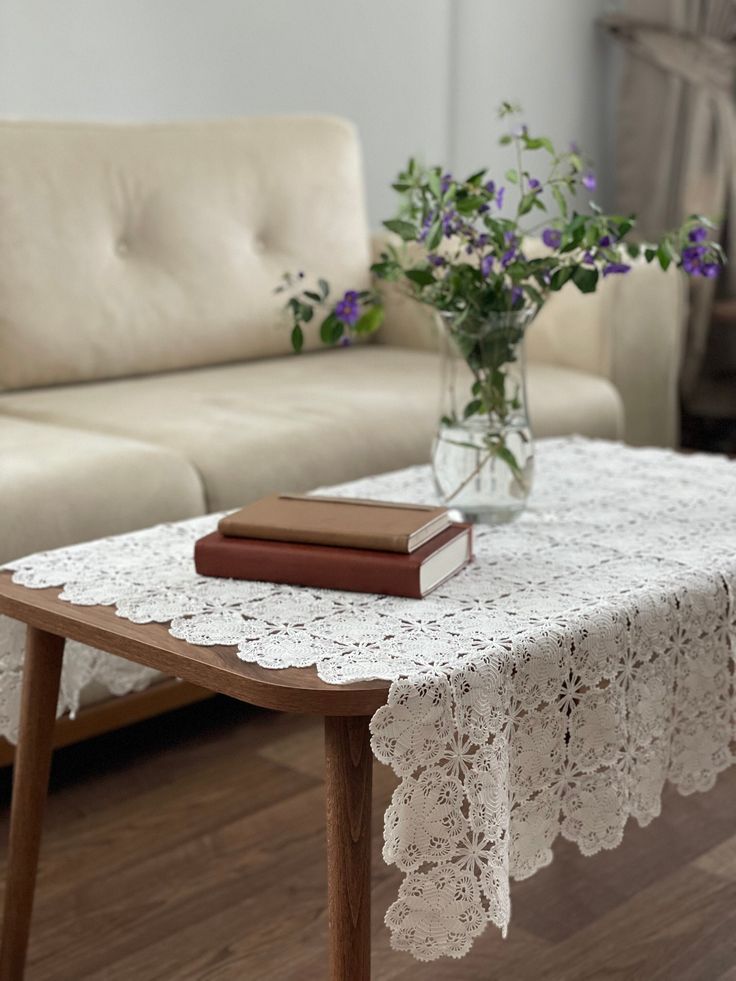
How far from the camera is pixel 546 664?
1.02 m

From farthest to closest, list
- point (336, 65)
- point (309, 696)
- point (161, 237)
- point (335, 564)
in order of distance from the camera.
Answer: point (336, 65)
point (161, 237)
point (335, 564)
point (309, 696)

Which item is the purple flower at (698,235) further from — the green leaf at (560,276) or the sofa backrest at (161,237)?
the sofa backrest at (161,237)

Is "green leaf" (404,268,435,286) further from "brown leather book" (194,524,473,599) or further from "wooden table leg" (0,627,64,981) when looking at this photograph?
"wooden table leg" (0,627,64,981)

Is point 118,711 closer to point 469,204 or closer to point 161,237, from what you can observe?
point 469,204

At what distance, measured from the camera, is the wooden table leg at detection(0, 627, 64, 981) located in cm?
122

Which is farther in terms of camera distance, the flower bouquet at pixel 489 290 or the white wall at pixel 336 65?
the white wall at pixel 336 65

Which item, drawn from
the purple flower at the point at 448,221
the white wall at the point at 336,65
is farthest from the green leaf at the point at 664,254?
the white wall at the point at 336,65

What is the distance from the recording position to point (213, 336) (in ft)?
8.27

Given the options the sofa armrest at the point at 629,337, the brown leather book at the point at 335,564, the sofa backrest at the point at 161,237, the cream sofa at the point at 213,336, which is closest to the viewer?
the brown leather book at the point at 335,564

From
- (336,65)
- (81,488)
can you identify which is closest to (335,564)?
(81,488)

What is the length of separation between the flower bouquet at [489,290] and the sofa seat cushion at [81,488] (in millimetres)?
473

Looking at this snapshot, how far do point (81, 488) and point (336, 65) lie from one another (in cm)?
190

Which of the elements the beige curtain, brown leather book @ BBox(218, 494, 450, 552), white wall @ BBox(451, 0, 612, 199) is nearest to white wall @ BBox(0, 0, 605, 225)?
white wall @ BBox(451, 0, 612, 199)

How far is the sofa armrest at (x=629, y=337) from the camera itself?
8.31 feet
